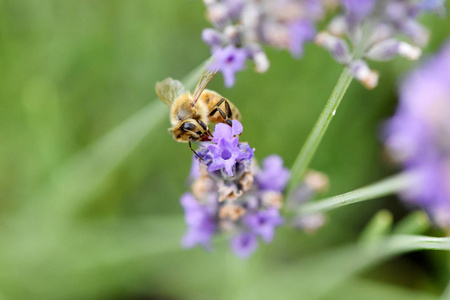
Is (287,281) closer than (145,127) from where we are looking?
No

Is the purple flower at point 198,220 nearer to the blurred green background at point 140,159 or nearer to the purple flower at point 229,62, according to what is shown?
the purple flower at point 229,62

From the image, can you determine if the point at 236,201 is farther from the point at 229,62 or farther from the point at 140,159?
the point at 140,159

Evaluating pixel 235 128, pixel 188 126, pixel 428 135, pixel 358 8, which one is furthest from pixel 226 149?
pixel 428 135

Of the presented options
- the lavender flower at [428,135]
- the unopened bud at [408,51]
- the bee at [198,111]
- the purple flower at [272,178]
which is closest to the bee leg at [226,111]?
the bee at [198,111]

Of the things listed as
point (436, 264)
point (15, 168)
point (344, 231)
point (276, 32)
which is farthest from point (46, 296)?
point (436, 264)

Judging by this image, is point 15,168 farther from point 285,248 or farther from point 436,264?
point 436,264

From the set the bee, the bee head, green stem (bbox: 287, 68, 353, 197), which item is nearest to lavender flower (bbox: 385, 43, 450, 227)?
green stem (bbox: 287, 68, 353, 197)
